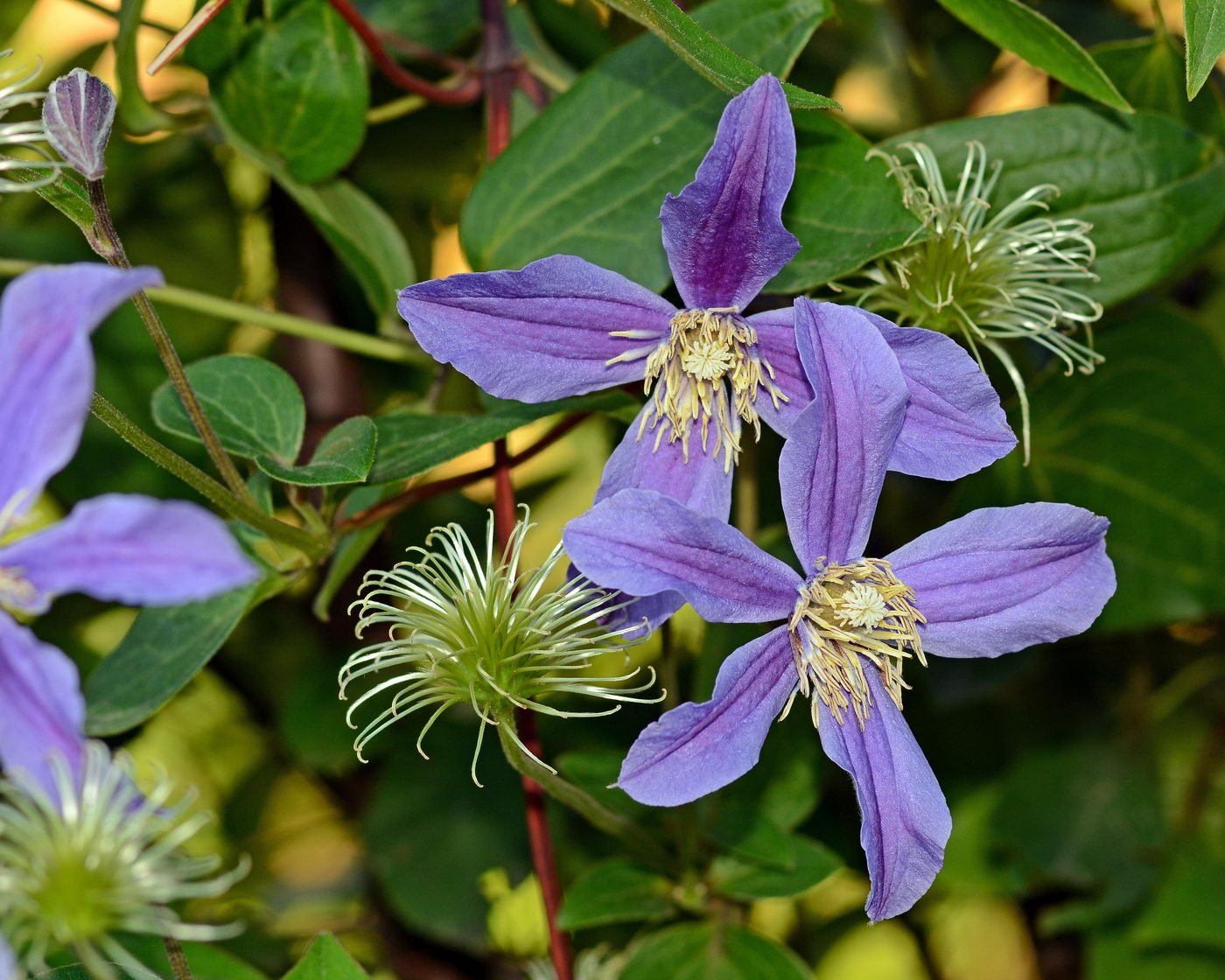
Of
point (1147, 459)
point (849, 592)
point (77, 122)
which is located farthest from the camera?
point (1147, 459)

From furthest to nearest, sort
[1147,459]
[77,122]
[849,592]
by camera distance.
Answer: [1147,459] → [849,592] → [77,122]

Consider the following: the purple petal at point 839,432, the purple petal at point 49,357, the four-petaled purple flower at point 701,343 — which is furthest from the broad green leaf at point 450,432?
the purple petal at point 49,357

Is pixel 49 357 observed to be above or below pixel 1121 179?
above

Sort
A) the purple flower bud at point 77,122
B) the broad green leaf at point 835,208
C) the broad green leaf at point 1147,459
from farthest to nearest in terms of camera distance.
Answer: the broad green leaf at point 1147,459
the broad green leaf at point 835,208
the purple flower bud at point 77,122

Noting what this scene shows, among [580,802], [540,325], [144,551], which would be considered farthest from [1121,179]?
[144,551]

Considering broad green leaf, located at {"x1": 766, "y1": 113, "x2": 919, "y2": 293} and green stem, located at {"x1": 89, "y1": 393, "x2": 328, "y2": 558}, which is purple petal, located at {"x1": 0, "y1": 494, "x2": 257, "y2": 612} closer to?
green stem, located at {"x1": 89, "y1": 393, "x2": 328, "y2": 558}

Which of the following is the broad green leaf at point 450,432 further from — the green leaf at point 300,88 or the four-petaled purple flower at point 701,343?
the green leaf at point 300,88

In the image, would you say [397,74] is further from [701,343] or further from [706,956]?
[706,956]

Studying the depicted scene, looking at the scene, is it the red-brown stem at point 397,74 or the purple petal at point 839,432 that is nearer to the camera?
the purple petal at point 839,432
